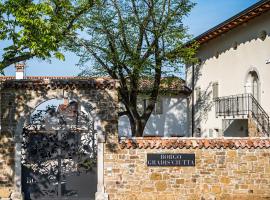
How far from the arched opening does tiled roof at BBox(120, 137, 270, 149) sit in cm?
777

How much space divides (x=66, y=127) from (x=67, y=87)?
1.30 meters

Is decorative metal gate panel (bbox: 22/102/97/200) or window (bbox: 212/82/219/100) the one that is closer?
decorative metal gate panel (bbox: 22/102/97/200)

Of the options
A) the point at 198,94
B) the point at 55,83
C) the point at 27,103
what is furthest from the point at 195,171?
the point at 198,94

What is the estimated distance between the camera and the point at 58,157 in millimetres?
15680

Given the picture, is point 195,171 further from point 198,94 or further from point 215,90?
point 198,94

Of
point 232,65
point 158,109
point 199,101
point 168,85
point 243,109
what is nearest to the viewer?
point 243,109

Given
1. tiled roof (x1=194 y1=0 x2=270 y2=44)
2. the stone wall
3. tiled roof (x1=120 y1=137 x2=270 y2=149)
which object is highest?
tiled roof (x1=194 y1=0 x2=270 y2=44)

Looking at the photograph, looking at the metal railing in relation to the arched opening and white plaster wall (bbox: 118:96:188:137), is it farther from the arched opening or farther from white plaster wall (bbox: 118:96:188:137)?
white plaster wall (bbox: 118:96:188:137)

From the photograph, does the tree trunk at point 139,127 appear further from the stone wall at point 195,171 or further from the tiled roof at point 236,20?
the stone wall at point 195,171

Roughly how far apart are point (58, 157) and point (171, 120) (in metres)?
20.5

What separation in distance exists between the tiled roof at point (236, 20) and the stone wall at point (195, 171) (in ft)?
24.4

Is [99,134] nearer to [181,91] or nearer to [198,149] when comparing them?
[198,149]

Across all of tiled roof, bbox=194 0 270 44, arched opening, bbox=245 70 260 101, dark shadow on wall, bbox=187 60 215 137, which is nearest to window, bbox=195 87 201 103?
dark shadow on wall, bbox=187 60 215 137

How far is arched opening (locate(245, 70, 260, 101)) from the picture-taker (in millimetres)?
23656
